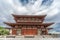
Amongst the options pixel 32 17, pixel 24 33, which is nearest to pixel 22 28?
pixel 24 33

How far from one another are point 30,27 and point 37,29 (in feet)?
4.69

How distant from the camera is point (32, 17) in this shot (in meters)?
29.6

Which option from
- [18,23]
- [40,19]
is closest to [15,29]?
[18,23]

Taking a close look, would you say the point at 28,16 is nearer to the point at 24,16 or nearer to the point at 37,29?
the point at 24,16

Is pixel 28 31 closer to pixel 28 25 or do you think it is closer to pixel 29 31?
pixel 29 31

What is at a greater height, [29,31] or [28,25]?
[28,25]

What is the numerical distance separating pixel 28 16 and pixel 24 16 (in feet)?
2.53

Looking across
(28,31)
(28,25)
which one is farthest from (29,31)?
(28,25)

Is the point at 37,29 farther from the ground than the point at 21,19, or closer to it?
closer to it

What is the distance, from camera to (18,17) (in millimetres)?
29781

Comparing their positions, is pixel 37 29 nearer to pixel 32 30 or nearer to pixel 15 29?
pixel 32 30

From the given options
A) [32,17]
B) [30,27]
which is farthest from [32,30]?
[32,17]

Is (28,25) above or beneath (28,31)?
above

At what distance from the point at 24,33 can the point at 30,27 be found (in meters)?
1.65
